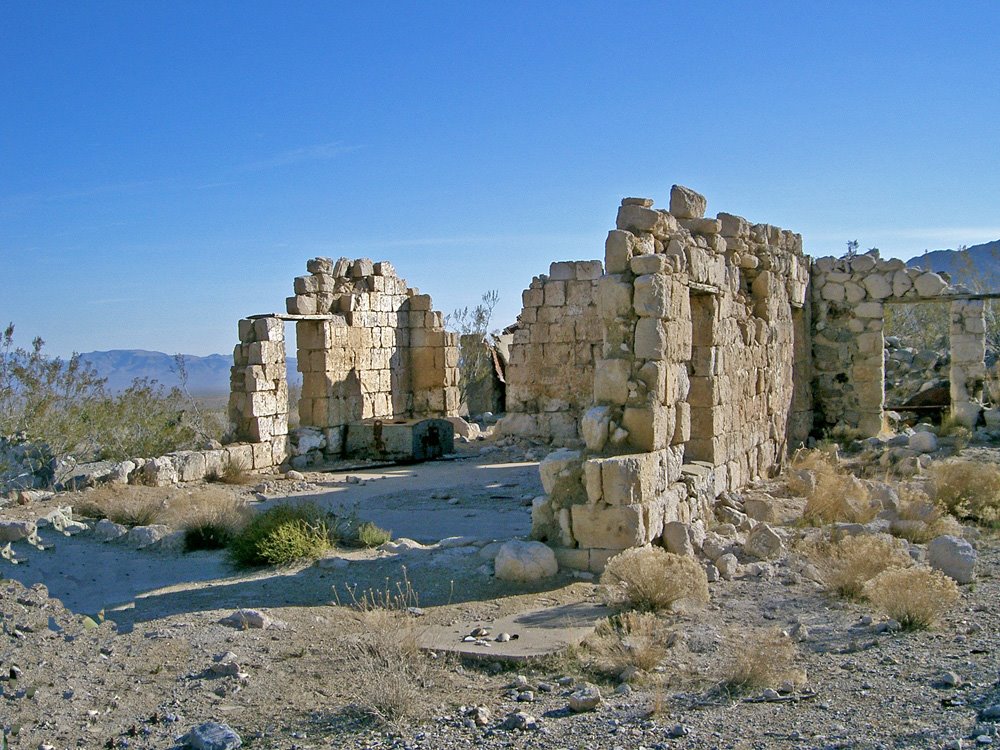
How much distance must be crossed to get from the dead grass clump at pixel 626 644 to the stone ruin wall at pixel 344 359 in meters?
9.82

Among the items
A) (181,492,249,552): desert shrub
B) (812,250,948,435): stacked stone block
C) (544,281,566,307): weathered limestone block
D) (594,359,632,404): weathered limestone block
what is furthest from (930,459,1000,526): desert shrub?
(544,281,566,307): weathered limestone block

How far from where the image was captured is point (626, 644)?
573 cm

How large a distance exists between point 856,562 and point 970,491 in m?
3.38

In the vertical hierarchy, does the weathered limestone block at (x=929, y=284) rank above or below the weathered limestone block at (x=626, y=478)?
above

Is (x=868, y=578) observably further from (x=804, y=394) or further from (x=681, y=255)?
(x=804, y=394)

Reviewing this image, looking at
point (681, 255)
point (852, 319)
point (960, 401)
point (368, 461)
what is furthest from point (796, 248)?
point (368, 461)

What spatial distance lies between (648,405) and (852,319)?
8.50 m

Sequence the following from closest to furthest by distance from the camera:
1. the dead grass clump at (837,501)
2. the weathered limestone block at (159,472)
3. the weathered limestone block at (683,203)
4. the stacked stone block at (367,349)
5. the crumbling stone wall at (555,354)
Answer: the dead grass clump at (837,501)
the weathered limestone block at (683,203)
the weathered limestone block at (159,472)
the stacked stone block at (367,349)
the crumbling stone wall at (555,354)

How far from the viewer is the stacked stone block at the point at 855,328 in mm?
14992

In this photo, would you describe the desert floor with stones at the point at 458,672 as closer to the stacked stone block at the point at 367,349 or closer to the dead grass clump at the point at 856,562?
the dead grass clump at the point at 856,562

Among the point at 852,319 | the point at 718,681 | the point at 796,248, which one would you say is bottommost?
the point at 718,681

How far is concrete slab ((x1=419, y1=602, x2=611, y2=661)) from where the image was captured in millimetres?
5895

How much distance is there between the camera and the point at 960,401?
51.3 feet

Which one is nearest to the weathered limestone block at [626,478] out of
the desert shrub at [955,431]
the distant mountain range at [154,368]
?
the desert shrub at [955,431]
